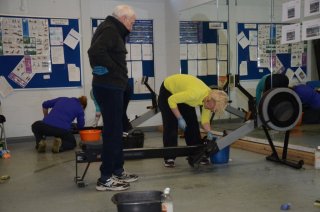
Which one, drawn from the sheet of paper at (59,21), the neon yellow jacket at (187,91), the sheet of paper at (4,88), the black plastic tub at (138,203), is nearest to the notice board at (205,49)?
the sheet of paper at (59,21)

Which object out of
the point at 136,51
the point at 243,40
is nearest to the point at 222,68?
the point at 243,40

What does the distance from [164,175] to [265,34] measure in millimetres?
2983

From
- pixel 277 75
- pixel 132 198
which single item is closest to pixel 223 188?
pixel 132 198

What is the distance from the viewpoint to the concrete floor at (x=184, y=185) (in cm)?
304

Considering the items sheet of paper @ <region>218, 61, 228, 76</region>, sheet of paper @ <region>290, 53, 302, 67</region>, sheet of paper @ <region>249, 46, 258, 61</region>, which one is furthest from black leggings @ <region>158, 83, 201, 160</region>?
sheet of paper @ <region>249, 46, 258, 61</region>

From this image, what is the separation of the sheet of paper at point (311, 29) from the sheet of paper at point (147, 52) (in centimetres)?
344

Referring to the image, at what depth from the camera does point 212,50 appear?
6.52 metres

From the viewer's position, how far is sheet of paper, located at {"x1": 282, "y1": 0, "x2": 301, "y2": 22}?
172 inches

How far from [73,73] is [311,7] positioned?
4.17 meters

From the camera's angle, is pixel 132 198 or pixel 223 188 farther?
pixel 223 188

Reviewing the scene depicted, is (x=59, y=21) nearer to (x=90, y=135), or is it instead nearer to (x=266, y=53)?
(x=90, y=135)

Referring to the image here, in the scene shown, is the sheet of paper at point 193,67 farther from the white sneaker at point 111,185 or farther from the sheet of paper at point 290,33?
the white sneaker at point 111,185

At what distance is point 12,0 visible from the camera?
6.22 meters

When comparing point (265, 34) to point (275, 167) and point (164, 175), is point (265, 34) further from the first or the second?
point (164, 175)
